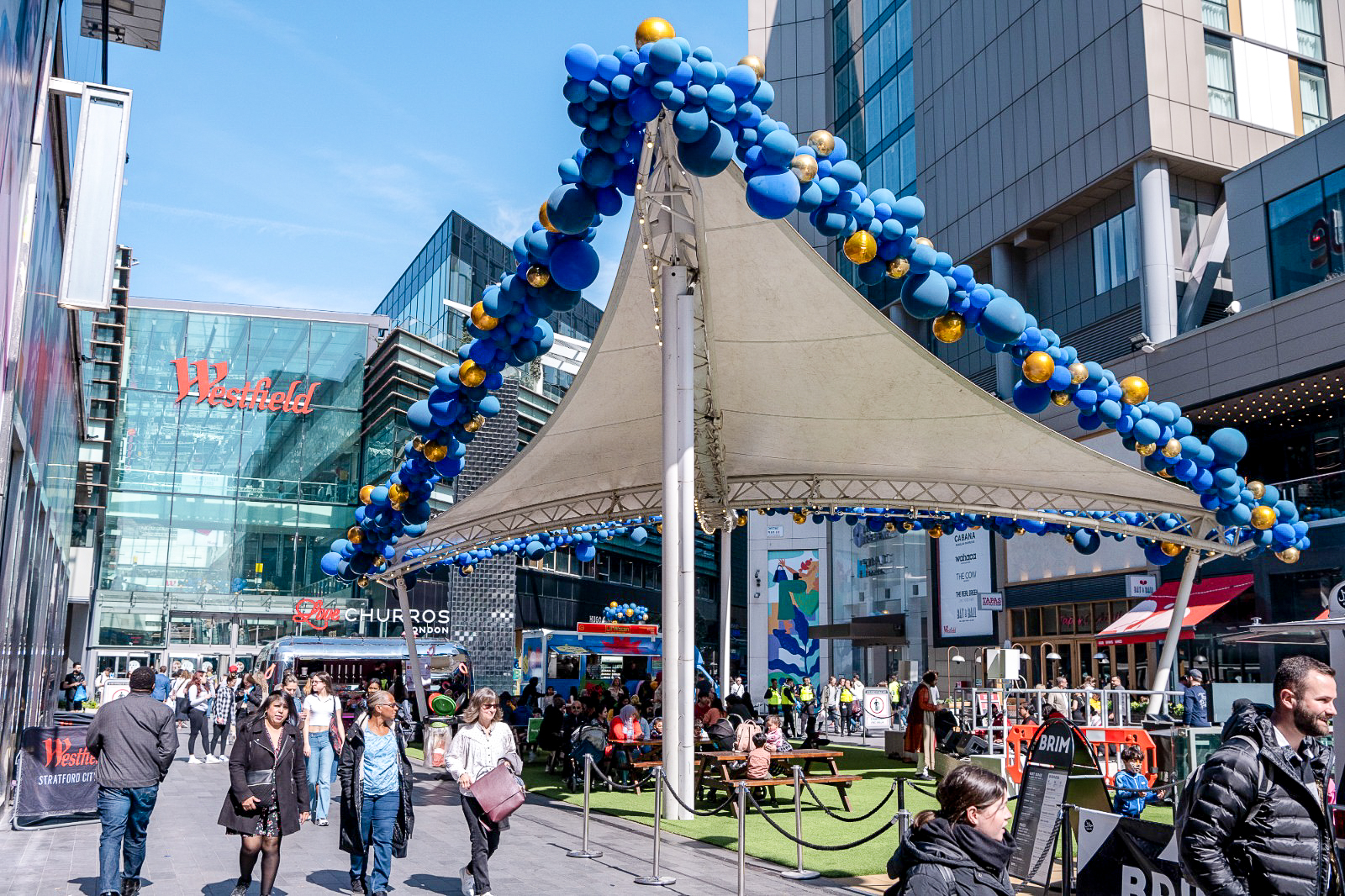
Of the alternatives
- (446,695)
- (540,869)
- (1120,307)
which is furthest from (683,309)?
(1120,307)

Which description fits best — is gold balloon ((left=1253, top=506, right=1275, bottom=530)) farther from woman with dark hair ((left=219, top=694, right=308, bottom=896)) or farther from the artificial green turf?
woman with dark hair ((left=219, top=694, right=308, bottom=896))

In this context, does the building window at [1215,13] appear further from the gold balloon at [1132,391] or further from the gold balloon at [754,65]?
the gold balloon at [754,65]

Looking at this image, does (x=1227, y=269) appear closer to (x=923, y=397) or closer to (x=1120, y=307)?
(x=1120, y=307)

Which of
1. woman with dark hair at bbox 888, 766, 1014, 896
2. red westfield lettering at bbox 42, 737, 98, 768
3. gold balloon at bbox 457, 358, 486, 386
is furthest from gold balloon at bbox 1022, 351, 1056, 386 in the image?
red westfield lettering at bbox 42, 737, 98, 768

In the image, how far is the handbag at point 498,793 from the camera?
820 centimetres

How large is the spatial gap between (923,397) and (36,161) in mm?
10385

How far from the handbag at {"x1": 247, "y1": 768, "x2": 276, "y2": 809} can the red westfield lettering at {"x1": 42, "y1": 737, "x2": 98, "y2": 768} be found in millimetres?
5582

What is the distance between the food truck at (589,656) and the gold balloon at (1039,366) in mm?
17237

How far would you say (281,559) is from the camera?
146 ft

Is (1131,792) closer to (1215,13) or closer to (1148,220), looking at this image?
(1148,220)

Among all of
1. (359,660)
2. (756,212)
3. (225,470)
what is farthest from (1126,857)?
(225,470)

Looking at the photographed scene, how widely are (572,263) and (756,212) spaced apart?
1850 millimetres

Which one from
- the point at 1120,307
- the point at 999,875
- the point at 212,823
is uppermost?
the point at 1120,307

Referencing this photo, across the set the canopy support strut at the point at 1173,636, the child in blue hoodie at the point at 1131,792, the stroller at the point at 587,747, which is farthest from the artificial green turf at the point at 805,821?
the canopy support strut at the point at 1173,636
